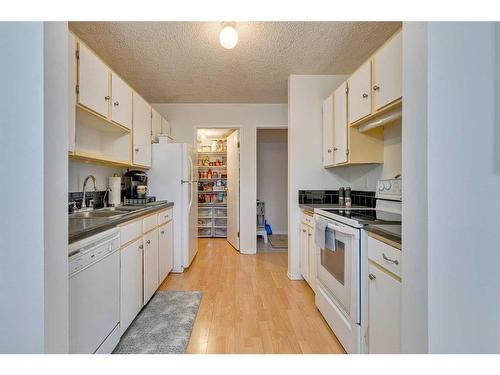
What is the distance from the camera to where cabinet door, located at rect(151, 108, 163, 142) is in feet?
9.75

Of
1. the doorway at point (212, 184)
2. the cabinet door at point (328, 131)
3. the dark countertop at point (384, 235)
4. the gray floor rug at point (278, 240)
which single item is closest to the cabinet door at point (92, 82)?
the dark countertop at point (384, 235)

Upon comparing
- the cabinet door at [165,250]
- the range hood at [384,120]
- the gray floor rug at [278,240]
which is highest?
the range hood at [384,120]

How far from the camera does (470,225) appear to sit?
26.5 inches

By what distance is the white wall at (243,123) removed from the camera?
3768 mm

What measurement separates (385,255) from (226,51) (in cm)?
223

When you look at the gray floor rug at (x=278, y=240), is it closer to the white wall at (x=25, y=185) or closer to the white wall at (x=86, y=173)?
the white wall at (x=86, y=173)

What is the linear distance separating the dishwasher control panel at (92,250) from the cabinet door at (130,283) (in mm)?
178

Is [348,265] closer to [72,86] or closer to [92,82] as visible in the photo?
[72,86]

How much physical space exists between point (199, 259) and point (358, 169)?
8.23 ft

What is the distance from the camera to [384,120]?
5.89ft

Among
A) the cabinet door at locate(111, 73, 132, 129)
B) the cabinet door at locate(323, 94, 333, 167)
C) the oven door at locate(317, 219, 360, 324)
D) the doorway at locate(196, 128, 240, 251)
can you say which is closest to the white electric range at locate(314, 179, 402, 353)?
the oven door at locate(317, 219, 360, 324)

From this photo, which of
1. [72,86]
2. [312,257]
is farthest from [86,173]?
[312,257]
